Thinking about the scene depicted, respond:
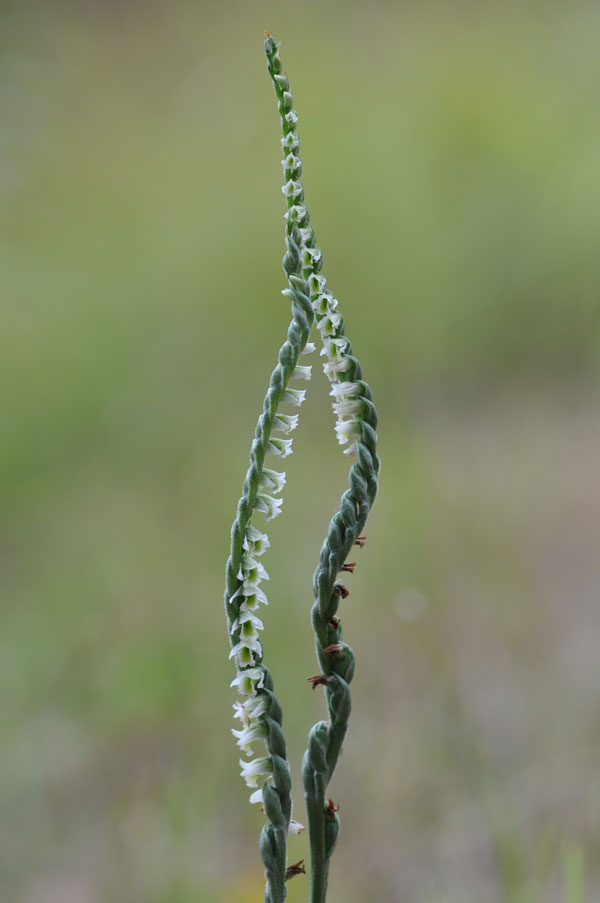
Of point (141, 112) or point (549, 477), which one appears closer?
point (549, 477)

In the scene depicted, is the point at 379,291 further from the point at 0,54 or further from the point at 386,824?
the point at 386,824

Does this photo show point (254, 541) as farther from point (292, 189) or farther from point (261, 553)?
point (292, 189)

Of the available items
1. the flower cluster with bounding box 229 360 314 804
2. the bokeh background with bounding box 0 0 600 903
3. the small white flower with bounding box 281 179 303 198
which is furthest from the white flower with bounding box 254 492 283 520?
the bokeh background with bounding box 0 0 600 903

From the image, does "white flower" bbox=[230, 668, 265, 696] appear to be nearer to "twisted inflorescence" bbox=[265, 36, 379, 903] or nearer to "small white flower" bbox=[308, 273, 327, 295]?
"twisted inflorescence" bbox=[265, 36, 379, 903]

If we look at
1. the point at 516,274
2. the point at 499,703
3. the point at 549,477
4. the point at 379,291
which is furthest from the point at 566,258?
the point at 499,703

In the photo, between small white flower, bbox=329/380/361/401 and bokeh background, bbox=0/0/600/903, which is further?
bokeh background, bbox=0/0/600/903

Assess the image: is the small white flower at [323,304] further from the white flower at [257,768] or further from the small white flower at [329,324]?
the white flower at [257,768]

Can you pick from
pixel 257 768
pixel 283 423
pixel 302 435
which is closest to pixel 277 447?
pixel 283 423
